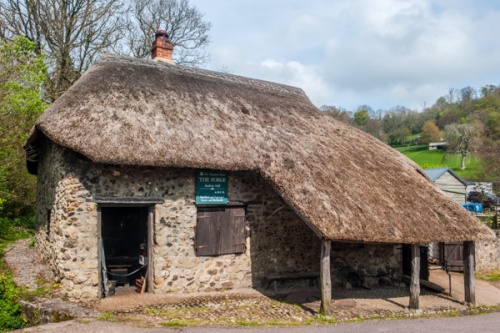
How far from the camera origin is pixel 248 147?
10320mm

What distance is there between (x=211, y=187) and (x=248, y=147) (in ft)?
4.55

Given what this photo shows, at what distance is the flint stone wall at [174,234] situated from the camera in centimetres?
865

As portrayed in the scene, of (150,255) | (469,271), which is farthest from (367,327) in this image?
(150,255)

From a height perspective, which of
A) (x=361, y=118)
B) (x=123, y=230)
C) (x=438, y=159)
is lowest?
(x=123, y=230)

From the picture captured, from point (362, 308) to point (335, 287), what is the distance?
206 centimetres

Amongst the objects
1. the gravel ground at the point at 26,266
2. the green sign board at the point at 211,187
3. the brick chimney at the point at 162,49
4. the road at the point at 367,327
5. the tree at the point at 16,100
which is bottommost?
the road at the point at 367,327

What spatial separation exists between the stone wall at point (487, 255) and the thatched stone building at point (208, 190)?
538 centimetres

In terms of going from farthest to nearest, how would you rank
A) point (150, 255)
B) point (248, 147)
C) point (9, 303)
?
1. point (248, 147)
2. point (150, 255)
3. point (9, 303)

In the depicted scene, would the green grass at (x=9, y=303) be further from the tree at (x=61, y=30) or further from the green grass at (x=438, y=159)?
the green grass at (x=438, y=159)

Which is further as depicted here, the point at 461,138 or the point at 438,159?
the point at 438,159

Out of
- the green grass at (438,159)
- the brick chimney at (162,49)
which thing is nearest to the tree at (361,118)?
the green grass at (438,159)

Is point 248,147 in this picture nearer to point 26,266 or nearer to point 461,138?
point 26,266

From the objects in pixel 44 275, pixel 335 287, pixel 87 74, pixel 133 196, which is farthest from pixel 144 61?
pixel 335 287

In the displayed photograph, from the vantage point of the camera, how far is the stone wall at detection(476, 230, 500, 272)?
15.7 meters
